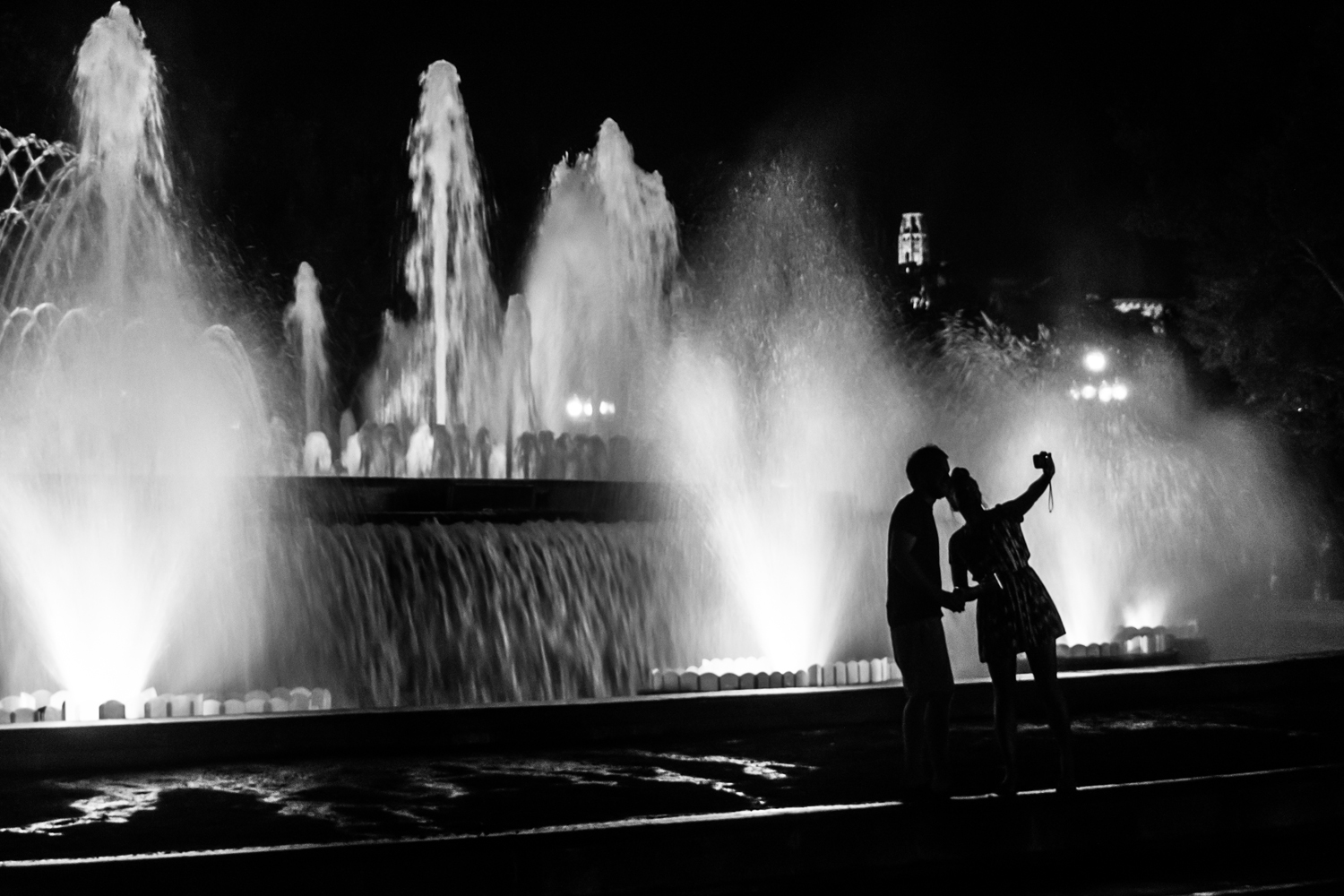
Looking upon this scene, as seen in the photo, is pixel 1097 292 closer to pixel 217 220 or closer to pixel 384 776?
pixel 217 220

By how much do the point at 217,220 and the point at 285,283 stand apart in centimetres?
233

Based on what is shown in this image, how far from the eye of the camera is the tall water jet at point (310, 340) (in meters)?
40.7

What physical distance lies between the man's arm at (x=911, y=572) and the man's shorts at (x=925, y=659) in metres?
0.14

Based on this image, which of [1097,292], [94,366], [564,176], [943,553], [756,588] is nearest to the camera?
[756,588]

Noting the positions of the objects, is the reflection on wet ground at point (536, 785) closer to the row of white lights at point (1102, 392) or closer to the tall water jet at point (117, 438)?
the tall water jet at point (117, 438)

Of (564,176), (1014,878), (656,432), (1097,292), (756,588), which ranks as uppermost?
(1097,292)

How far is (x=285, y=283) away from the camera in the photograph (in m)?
40.9

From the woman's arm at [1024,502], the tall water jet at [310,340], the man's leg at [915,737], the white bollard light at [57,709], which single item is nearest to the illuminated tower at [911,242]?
the tall water jet at [310,340]

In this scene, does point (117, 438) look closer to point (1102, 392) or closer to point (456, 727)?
point (456, 727)

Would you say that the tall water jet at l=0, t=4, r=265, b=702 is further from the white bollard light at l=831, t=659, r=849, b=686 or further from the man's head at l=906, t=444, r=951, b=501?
the man's head at l=906, t=444, r=951, b=501

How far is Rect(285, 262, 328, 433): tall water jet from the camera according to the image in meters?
40.7

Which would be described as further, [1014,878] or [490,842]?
[1014,878]

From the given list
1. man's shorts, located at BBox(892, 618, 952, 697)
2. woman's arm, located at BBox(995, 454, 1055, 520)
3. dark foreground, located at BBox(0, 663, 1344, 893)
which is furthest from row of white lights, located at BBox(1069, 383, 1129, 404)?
man's shorts, located at BBox(892, 618, 952, 697)

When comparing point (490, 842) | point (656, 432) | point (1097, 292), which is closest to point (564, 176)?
point (656, 432)
